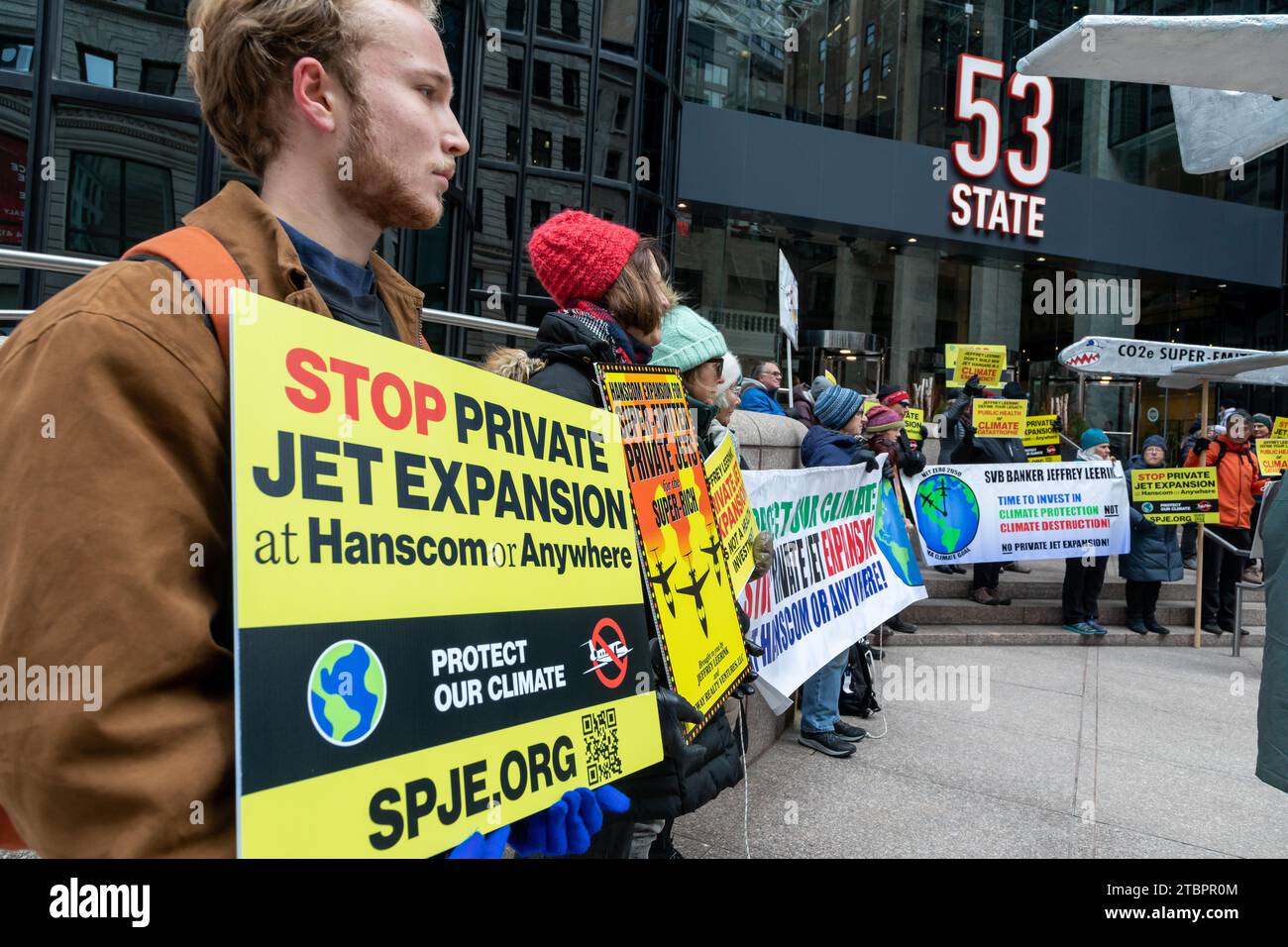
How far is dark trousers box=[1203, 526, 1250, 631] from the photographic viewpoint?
937cm

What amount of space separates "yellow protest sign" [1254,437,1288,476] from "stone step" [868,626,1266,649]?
1947mm

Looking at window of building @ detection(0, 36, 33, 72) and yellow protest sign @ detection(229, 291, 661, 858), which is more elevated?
window of building @ detection(0, 36, 33, 72)

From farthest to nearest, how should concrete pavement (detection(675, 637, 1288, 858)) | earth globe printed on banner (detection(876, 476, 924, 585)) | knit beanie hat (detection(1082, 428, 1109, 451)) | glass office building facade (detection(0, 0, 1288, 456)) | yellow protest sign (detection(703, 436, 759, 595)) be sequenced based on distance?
knit beanie hat (detection(1082, 428, 1109, 451)) → glass office building facade (detection(0, 0, 1288, 456)) → earth globe printed on banner (detection(876, 476, 924, 585)) → concrete pavement (detection(675, 637, 1288, 858)) → yellow protest sign (detection(703, 436, 759, 595))

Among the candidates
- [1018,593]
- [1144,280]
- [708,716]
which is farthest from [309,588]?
[1144,280]

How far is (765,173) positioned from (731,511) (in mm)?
15550

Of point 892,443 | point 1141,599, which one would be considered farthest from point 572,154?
point 1141,599

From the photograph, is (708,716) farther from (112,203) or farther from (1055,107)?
(1055,107)

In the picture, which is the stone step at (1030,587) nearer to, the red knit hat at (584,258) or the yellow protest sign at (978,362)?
the yellow protest sign at (978,362)

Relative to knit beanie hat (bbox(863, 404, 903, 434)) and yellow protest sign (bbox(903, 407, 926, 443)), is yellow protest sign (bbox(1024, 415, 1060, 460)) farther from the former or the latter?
knit beanie hat (bbox(863, 404, 903, 434))

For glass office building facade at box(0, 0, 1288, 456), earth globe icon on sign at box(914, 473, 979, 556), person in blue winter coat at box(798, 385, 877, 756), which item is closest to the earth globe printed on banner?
person in blue winter coat at box(798, 385, 877, 756)

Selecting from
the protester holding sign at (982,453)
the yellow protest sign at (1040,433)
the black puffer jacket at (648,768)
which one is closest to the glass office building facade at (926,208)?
the yellow protest sign at (1040,433)

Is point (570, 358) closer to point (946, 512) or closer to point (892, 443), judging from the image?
point (892, 443)

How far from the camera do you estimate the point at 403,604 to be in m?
1.20

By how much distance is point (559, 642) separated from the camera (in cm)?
150
